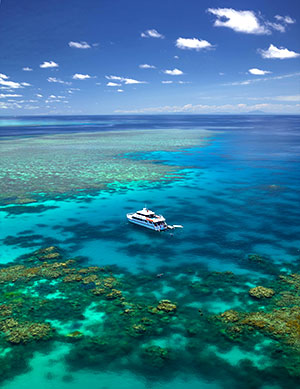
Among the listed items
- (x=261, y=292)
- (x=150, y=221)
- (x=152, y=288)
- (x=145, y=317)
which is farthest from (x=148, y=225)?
(x=261, y=292)

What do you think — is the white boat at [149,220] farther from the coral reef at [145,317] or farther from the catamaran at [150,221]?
the coral reef at [145,317]

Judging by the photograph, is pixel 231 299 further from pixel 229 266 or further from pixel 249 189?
pixel 249 189

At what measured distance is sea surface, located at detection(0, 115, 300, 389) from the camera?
2827 cm

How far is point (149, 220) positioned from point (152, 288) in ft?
62.3

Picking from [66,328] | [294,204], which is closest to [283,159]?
[294,204]

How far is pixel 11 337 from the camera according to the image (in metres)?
31.5

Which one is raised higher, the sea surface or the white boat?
the white boat

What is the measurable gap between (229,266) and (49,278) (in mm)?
26066

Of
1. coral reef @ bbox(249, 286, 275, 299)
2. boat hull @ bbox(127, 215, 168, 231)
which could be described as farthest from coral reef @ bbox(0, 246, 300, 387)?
boat hull @ bbox(127, 215, 168, 231)

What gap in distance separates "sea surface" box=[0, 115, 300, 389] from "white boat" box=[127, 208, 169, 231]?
133 cm

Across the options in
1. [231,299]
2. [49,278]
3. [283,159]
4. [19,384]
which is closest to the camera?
[19,384]

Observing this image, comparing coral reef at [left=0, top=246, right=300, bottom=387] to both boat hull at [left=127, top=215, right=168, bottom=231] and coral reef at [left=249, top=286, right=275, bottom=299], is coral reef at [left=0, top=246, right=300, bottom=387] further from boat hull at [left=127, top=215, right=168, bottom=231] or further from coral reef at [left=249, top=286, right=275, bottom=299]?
boat hull at [left=127, top=215, right=168, bottom=231]

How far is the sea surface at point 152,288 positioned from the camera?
28.3 meters

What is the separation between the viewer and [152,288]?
40.6 metres
